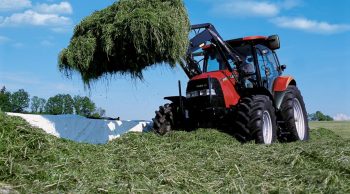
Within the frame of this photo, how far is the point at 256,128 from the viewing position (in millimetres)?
8211

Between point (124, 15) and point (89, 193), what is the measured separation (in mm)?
4472

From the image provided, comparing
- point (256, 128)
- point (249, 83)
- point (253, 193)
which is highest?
point (249, 83)

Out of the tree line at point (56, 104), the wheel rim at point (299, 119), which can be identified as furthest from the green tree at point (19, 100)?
the wheel rim at point (299, 119)


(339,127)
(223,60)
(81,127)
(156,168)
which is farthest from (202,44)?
(339,127)

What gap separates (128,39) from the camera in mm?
7906

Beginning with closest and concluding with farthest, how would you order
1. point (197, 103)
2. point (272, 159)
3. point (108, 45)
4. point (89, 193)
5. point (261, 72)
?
point (89, 193)
point (272, 159)
point (108, 45)
point (197, 103)
point (261, 72)

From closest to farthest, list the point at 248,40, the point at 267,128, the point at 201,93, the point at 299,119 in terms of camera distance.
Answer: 1. the point at 201,93
2. the point at 267,128
3. the point at 248,40
4. the point at 299,119

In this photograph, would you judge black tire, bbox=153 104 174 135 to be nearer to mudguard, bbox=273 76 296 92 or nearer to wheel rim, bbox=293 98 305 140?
mudguard, bbox=273 76 296 92

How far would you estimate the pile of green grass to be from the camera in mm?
4316

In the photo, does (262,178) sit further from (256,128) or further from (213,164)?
(256,128)

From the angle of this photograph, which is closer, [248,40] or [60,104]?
[248,40]

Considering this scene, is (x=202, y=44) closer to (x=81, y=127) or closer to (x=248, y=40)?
(x=248, y=40)

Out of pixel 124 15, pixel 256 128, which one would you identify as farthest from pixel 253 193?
pixel 124 15

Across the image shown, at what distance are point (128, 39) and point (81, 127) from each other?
5.45 ft
